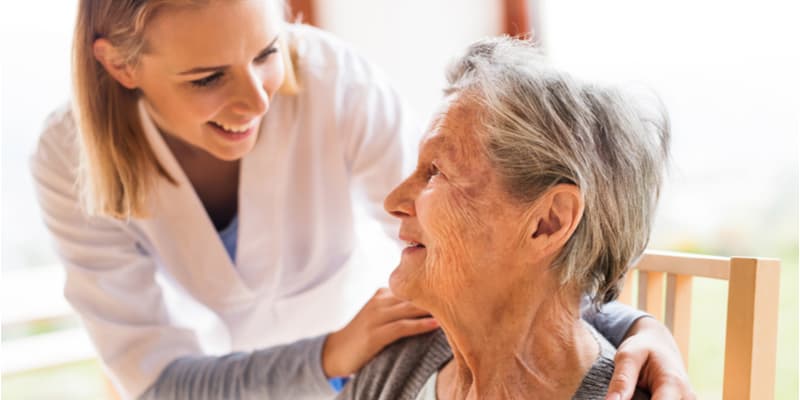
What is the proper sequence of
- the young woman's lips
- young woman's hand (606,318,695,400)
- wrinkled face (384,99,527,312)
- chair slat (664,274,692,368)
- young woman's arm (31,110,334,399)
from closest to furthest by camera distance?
young woman's hand (606,318,695,400) < wrinkled face (384,99,527,312) < chair slat (664,274,692,368) < the young woman's lips < young woman's arm (31,110,334,399)

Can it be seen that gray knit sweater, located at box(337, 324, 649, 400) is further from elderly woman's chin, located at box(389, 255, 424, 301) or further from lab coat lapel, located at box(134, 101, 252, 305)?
lab coat lapel, located at box(134, 101, 252, 305)

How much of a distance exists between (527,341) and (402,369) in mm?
275

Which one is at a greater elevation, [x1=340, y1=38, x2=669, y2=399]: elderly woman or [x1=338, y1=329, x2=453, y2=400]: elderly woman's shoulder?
[x1=340, y1=38, x2=669, y2=399]: elderly woman

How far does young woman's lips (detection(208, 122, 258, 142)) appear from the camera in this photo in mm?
1529

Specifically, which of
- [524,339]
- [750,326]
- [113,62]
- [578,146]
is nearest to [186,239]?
[113,62]

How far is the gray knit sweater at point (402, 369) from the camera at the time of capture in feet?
4.49

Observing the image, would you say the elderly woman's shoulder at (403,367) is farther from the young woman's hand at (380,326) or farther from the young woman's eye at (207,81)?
the young woman's eye at (207,81)

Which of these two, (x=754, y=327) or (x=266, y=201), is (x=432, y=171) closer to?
(x=754, y=327)

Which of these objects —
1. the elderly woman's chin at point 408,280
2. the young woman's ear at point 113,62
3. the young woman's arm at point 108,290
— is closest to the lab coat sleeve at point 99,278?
the young woman's arm at point 108,290

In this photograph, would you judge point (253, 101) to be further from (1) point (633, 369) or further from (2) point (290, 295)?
(1) point (633, 369)

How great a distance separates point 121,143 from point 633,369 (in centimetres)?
107

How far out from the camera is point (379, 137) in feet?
5.49

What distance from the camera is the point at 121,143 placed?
5.32 ft

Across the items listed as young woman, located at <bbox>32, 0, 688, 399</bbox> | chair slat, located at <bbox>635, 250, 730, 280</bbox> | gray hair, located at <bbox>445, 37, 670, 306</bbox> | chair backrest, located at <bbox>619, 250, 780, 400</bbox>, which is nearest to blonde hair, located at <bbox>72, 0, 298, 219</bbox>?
young woman, located at <bbox>32, 0, 688, 399</bbox>
